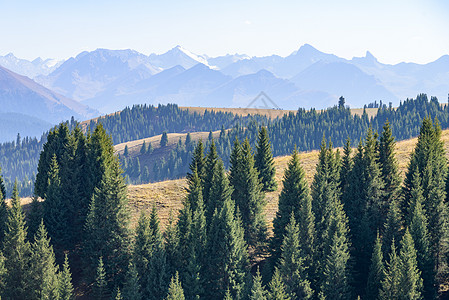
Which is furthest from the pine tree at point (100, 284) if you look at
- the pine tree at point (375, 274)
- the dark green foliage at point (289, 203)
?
the pine tree at point (375, 274)

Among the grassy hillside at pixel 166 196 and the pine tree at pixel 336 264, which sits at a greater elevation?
the grassy hillside at pixel 166 196

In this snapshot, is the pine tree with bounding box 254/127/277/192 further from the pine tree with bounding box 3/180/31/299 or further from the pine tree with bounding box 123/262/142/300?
the pine tree with bounding box 3/180/31/299

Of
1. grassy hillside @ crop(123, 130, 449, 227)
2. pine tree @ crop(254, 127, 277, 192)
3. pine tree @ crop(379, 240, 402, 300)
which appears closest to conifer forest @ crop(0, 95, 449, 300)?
pine tree @ crop(379, 240, 402, 300)

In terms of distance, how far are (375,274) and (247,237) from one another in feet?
50.7

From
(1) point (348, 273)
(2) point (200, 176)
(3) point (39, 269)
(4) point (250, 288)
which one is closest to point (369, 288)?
(1) point (348, 273)

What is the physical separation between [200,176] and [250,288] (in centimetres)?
1701

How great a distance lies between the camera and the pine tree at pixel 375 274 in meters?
43.4

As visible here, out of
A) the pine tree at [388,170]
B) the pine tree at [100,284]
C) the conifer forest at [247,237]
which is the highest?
the pine tree at [388,170]

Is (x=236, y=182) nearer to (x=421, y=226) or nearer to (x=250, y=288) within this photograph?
(x=250, y=288)

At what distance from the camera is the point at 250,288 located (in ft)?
149

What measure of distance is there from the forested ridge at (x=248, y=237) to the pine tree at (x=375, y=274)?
107 millimetres

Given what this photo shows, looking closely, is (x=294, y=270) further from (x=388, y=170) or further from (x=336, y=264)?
(x=388, y=170)

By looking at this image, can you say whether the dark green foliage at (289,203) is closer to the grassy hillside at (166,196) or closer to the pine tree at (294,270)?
the pine tree at (294,270)

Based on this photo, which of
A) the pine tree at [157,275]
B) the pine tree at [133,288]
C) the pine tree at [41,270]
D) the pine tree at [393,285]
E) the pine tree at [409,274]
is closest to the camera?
the pine tree at [409,274]
